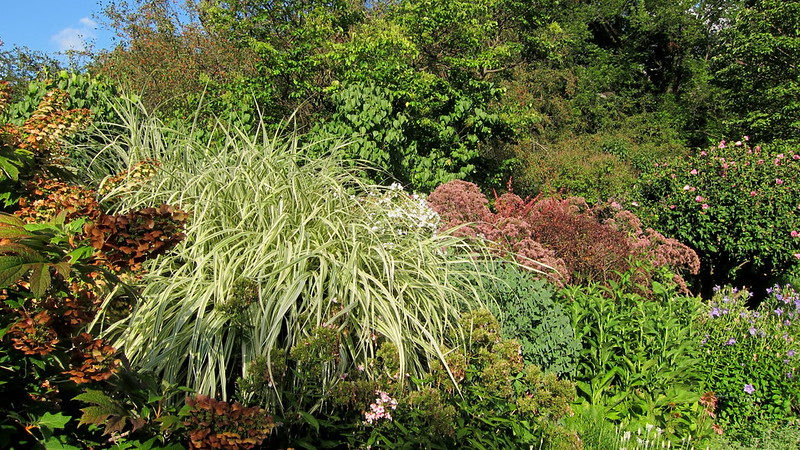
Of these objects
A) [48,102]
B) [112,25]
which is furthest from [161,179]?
[112,25]

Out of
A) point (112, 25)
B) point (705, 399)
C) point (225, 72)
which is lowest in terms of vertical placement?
point (705, 399)

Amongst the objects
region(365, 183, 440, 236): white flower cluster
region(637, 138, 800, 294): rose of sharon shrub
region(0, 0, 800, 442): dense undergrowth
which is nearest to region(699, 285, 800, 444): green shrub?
region(0, 0, 800, 442): dense undergrowth

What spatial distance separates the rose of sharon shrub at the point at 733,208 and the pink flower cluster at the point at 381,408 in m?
5.77

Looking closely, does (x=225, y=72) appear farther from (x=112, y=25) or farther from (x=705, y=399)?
(x=705, y=399)

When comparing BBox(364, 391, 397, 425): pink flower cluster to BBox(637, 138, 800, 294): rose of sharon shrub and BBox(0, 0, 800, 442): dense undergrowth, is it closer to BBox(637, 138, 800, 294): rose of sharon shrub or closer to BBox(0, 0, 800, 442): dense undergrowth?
BBox(0, 0, 800, 442): dense undergrowth

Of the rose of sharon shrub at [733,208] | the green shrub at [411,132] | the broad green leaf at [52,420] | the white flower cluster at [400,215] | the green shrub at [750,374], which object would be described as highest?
the green shrub at [411,132]

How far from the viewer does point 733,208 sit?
7008 millimetres

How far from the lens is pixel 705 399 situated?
380 centimetres

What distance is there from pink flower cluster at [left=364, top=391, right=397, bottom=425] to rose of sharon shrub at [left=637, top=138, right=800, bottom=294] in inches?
227

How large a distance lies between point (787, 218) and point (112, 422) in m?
7.32

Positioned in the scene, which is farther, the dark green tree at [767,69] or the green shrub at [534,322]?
the dark green tree at [767,69]

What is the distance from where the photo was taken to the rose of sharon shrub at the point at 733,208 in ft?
22.8

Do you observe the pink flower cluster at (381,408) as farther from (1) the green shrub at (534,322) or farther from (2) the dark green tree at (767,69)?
(2) the dark green tree at (767,69)

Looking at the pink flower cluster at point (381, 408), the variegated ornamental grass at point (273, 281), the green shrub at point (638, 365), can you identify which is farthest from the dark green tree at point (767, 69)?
the pink flower cluster at point (381, 408)
